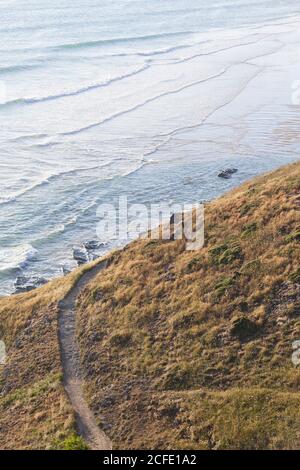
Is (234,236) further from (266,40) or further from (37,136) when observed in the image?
(266,40)

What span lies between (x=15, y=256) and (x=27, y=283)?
5577 millimetres

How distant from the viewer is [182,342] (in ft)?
107

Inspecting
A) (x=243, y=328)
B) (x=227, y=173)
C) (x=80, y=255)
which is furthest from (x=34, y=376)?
(x=227, y=173)

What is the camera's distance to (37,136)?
276ft

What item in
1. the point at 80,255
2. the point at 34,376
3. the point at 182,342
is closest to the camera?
the point at 182,342

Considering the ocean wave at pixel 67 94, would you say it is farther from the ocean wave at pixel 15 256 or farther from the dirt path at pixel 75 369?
the dirt path at pixel 75 369

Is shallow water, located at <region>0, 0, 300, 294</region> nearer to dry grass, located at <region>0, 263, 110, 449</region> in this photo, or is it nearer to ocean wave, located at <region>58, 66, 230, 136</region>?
ocean wave, located at <region>58, 66, 230, 136</region>

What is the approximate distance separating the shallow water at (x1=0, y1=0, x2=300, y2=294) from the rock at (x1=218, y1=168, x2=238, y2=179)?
0.69m

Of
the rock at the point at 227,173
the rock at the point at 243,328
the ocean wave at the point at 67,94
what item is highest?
the rock at the point at 243,328

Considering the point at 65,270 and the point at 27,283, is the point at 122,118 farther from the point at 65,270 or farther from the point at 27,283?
the point at 27,283

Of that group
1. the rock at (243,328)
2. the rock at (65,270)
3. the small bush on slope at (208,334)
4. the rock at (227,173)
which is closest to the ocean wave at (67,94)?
the rock at (227,173)

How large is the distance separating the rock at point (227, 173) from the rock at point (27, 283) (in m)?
23.9

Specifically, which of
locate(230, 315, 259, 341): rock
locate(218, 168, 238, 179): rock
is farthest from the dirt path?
locate(218, 168, 238, 179): rock

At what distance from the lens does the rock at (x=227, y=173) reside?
215ft
